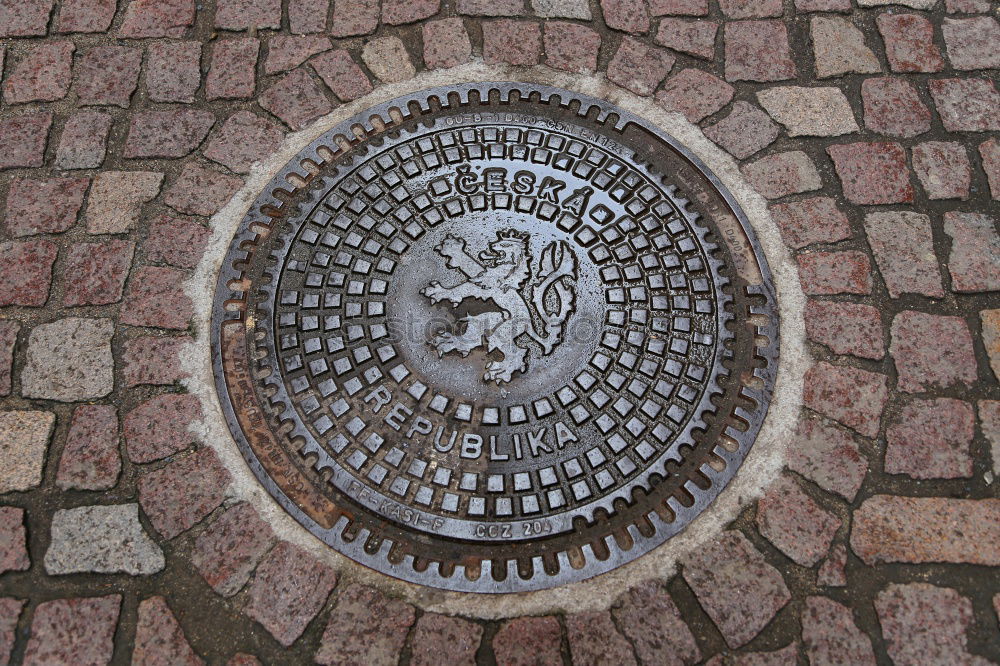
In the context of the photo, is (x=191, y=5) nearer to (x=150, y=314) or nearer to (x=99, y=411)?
(x=150, y=314)

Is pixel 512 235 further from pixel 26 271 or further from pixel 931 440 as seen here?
pixel 26 271

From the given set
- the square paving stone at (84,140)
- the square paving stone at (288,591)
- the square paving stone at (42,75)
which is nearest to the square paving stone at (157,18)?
the square paving stone at (42,75)

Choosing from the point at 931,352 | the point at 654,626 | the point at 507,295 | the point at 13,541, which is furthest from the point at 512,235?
the point at 13,541

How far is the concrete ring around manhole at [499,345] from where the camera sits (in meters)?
2.31

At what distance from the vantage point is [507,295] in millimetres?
2631

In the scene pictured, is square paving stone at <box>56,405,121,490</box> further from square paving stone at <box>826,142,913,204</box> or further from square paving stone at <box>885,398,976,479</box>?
square paving stone at <box>826,142,913,204</box>

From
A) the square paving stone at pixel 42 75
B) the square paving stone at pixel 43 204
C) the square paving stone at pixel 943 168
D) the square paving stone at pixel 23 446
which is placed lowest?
the square paving stone at pixel 23 446

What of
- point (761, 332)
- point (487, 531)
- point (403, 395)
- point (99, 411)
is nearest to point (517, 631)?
point (487, 531)

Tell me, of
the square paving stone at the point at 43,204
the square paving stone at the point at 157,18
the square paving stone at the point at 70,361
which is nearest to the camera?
the square paving stone at the point at 70,361

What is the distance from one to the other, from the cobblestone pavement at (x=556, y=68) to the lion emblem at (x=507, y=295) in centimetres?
93

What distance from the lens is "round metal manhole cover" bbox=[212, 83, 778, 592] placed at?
2.32 meters

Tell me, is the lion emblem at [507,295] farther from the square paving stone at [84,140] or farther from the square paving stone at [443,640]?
the square paving stone at [84,140]

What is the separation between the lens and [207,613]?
7.21 feet

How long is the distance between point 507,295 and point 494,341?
20cm
